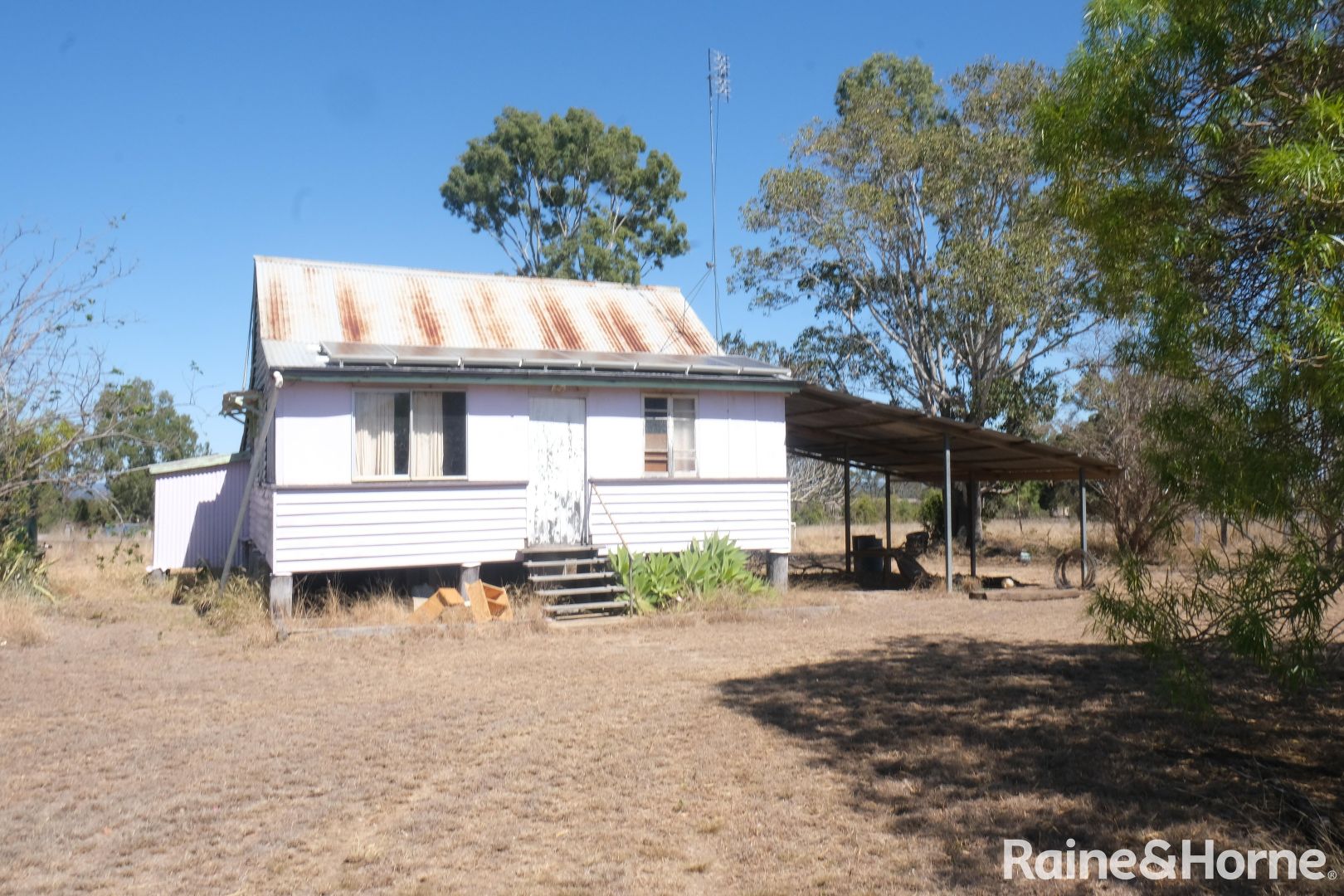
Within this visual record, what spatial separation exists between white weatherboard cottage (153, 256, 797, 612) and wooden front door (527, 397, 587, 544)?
27mm

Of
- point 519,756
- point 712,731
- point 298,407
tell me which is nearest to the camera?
point 519,756

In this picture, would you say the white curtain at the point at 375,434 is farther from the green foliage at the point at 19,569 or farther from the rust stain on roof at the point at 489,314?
the green foliage at the point at 19,569

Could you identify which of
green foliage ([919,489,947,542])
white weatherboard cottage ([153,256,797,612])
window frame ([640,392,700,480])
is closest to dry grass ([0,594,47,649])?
white weatherboard cottage ([153,256,797,612])

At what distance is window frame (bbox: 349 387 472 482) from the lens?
1400 cm

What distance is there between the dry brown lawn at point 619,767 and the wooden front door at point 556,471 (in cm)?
373

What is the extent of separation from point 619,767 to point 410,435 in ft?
27.7

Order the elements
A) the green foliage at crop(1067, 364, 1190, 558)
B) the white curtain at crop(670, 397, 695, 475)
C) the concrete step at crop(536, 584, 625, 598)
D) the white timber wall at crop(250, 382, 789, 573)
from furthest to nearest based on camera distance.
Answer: the green foliage at crop(1067, 364, 1190, 558) → the white curtain at crop(670, 397, 695, 475) → the concrete step at crop(536, 584, 625, 598) → the white timber wall at crop(250, 382, 789, 573)

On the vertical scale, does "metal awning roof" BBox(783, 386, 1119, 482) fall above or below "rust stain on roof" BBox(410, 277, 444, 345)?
below

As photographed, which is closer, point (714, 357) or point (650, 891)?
point (650, 891)

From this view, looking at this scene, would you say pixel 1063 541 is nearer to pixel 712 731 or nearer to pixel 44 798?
pixel 712 731

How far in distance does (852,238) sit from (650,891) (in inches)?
869

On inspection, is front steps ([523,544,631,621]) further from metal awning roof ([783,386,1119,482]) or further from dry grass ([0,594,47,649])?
dry grass ([0,594,47,649])

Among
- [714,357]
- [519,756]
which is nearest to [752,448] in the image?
[714,357]

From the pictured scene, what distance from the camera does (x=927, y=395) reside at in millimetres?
26453
